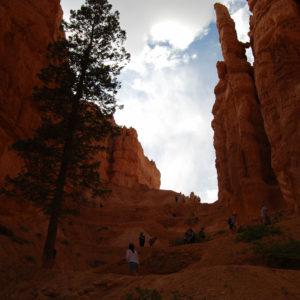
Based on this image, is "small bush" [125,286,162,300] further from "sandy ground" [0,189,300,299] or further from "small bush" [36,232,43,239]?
"small bush" [36,232,43,239]

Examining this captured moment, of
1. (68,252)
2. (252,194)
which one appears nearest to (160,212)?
(252,194)

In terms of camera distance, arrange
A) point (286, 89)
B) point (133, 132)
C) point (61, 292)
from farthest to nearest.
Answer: point (133, 132) → point (286, 89) → point (61, 292)

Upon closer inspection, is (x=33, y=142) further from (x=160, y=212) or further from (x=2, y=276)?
(x=160, y=212)

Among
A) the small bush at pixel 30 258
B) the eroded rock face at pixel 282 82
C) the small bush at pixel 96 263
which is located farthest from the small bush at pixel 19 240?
the eroded rock face at pixel 282 82

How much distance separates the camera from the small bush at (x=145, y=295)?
7.54 metres

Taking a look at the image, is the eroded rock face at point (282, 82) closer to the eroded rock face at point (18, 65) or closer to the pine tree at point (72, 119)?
the pine tree at point (72, 119)

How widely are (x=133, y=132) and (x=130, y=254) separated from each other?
6416 centimetres

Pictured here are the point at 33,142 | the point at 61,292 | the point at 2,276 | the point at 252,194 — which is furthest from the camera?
the point at 252,194

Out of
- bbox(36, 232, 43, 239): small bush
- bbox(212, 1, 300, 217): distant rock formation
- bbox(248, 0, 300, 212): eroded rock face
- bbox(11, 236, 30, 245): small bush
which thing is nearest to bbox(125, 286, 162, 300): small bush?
bbox(11, 236, 30, 245): small bush

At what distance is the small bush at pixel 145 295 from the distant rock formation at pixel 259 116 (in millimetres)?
14870

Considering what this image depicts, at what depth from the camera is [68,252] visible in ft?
73.8

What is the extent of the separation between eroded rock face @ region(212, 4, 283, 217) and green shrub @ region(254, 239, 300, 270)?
15.5m

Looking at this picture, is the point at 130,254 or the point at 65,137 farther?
the point at 65,137

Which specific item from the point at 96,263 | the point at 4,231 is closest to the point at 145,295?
the point at 4,231
